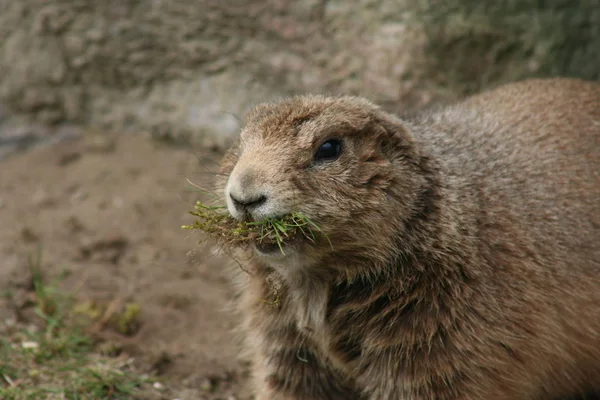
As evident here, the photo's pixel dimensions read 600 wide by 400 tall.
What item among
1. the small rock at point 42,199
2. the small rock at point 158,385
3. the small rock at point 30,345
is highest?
the small rock at point 30,345

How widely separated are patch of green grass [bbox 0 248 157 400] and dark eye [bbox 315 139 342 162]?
2184mm

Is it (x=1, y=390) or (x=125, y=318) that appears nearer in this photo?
(x=1, y=390)

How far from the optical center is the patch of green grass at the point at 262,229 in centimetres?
396

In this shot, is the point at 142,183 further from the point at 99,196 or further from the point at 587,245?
the point at 587,245

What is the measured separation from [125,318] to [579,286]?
3298 mm

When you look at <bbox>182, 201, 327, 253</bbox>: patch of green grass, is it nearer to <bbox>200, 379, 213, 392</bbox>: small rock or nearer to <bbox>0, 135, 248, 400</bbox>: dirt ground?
<bbox>0, 135, 248, 400</bbox>: dirt ground

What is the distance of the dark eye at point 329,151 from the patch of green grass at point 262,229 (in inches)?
16.2

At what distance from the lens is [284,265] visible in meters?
4.29

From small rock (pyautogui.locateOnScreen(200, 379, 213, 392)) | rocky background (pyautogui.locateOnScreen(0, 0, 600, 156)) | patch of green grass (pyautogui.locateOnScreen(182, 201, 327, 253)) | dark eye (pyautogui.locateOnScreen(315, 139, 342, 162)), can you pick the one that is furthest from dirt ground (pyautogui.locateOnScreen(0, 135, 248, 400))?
dark eye (pyautogui.locateOnScreen(315, 139, 342, 162))

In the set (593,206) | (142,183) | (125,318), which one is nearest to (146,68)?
(142,183)

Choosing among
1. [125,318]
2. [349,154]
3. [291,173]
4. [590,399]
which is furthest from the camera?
[125,318]

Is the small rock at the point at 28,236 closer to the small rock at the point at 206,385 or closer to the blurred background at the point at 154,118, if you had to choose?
the blurred background at the point at 154,118

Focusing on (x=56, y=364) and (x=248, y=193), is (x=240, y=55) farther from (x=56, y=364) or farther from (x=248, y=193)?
(x=248, y=193)

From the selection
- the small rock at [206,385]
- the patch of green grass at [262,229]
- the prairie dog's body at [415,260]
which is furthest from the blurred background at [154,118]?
the patch of green grass at [262,229]
